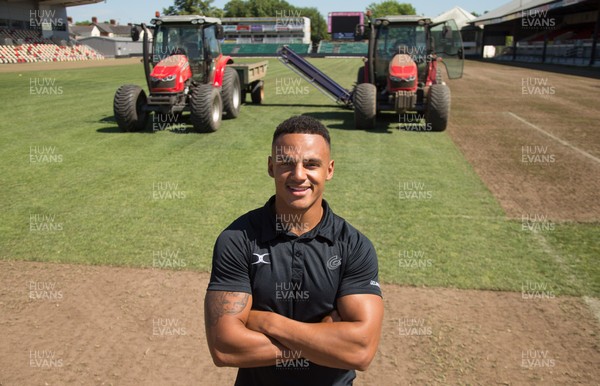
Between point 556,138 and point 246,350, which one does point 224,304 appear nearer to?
point 246,350

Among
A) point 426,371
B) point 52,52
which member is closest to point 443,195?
point 426,371

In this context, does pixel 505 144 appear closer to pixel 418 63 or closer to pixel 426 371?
pixel 418 63

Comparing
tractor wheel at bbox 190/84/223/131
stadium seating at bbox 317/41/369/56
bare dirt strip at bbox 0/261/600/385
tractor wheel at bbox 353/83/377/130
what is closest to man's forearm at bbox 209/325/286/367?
bare dirt strip at bbox 0/261/600/385

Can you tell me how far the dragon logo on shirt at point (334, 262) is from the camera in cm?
213

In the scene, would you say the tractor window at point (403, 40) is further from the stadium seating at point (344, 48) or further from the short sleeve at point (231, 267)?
the stadium seating at point (344, 48)

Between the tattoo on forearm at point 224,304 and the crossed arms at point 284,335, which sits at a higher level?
the tattoo on forearm at point 224,304

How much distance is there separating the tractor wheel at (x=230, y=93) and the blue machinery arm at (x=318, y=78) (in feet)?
7.78

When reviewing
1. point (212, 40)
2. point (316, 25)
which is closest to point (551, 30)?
point (212, 40)

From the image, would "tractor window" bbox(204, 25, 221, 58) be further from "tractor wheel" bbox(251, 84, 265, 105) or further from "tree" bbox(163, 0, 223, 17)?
"tree" bbox(163, 0, 223, 17)

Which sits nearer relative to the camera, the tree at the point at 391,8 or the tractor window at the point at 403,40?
the tractor window at the point at 403,40

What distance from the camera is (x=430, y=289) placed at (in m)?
4.79

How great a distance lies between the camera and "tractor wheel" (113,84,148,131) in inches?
430

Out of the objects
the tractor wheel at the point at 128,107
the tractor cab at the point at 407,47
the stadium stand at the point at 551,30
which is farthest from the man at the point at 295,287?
the stadium stand at the point at 551,30

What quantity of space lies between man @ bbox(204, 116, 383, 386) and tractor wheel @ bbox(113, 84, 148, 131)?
971 cm
